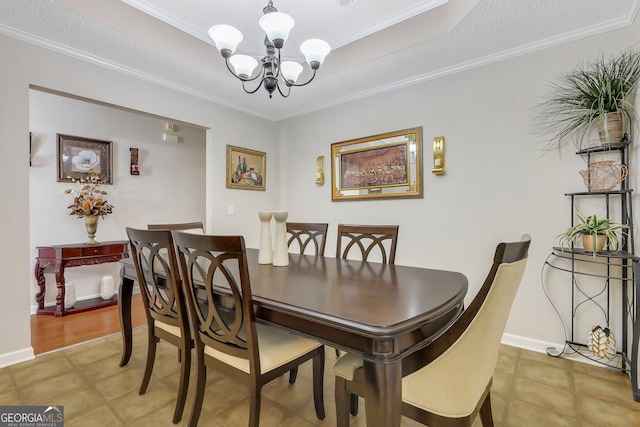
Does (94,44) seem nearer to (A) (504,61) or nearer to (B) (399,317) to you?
(B) (399,317)

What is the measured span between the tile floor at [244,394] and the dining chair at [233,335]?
0.89ft

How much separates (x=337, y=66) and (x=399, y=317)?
2515 mm

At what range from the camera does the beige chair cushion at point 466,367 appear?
97 cm

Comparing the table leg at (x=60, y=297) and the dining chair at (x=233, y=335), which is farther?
the table leg at (x=60, y=297)

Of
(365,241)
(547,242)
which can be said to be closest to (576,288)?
(547,242)

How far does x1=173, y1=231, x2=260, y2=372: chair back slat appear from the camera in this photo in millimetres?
1192

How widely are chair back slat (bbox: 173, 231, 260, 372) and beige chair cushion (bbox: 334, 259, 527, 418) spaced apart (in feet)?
2.17

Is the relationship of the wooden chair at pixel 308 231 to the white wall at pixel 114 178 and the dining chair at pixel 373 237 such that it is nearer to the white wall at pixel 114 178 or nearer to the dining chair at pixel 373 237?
the dining chair at pixel 373 237

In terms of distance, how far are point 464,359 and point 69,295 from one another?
4.00 m

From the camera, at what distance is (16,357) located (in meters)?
2.14

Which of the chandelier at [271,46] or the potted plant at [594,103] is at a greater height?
the chandelier at [271,46]

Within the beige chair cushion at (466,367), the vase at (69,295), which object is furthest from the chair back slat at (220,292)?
the vase at (69,295)

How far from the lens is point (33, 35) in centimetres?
221

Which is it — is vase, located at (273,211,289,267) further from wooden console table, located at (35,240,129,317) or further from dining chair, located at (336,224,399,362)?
wooden console table, located at (35,240,129,317)
